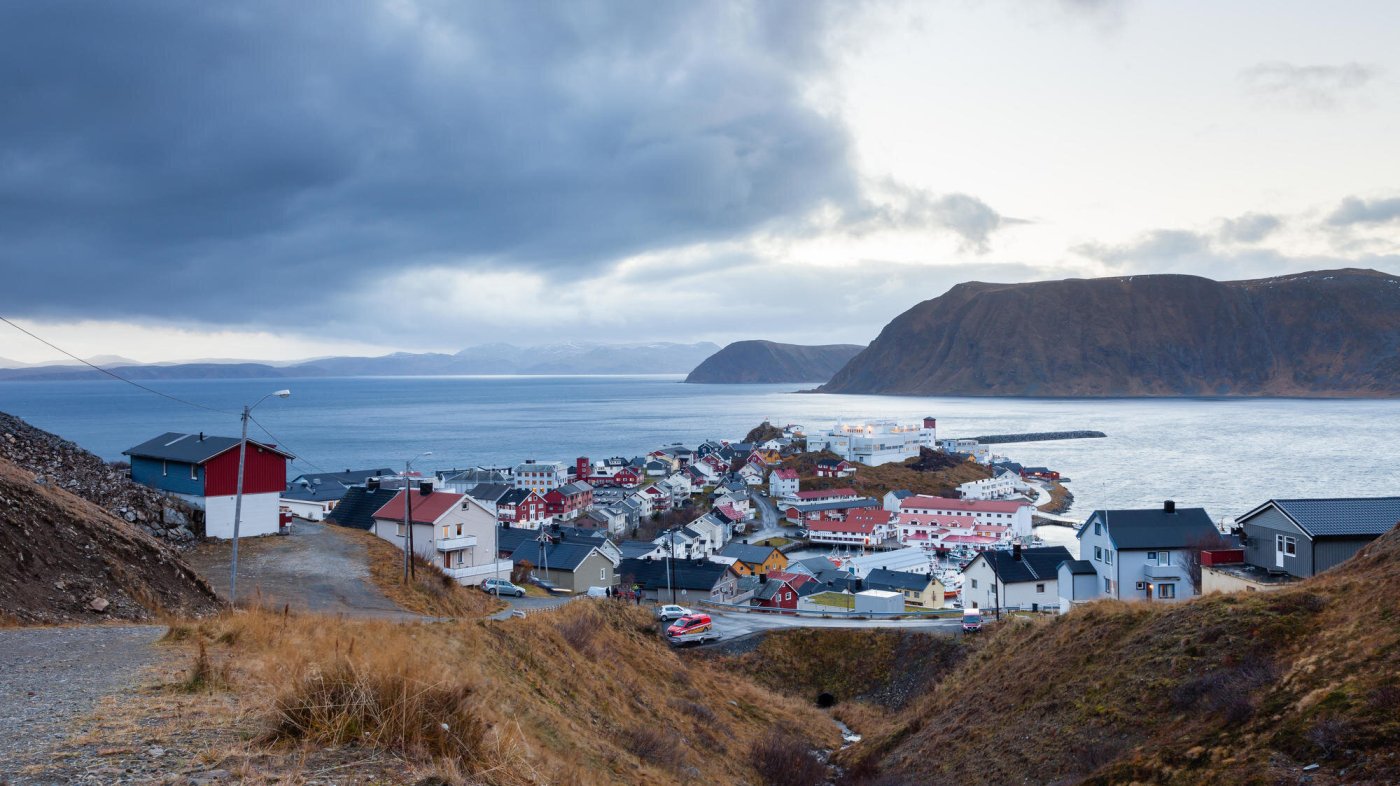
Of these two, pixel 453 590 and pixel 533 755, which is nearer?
pixel 533 755

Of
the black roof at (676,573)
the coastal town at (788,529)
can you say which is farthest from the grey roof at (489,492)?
the black roof at (676,573)

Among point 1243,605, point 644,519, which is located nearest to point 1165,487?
point 644,519

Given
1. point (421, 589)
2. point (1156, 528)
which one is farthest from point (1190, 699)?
point (1156, 528)

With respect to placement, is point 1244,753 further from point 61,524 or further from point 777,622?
point 777,622

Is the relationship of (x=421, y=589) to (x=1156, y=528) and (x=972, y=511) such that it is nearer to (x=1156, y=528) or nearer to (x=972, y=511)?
(x=1156, y=528)

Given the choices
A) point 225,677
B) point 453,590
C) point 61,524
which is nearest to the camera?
point 225,677

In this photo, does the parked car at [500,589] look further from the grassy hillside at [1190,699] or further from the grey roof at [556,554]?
the grassy hillside at [1190,699]
